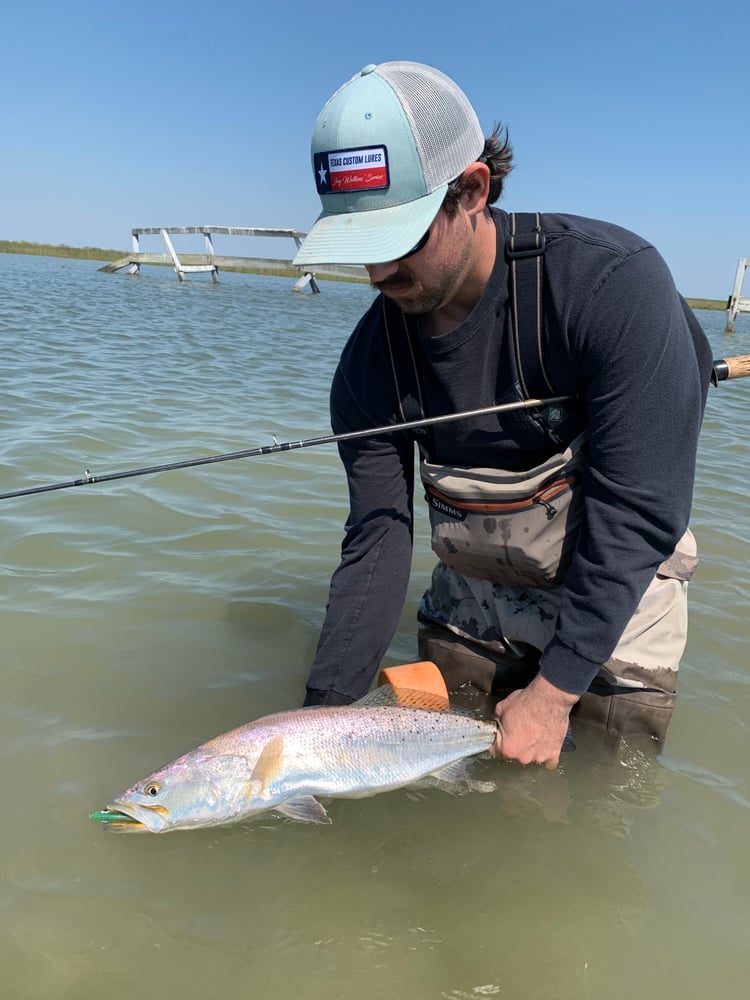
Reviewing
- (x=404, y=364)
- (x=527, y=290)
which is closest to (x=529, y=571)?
(x=404, y=364)

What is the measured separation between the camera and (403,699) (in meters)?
2.66

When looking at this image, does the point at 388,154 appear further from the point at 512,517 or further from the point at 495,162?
the point at 512,517

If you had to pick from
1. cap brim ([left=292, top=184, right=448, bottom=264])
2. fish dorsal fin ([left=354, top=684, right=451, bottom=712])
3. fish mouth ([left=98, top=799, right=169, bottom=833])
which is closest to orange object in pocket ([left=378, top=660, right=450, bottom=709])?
fish dorsal fin ([left=354, top=684, right=451, bottom=712])

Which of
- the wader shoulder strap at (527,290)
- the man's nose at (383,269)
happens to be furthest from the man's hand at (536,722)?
the man's nose at (383,269)

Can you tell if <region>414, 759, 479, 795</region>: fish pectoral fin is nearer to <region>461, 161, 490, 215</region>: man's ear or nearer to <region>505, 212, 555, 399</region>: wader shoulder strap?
<region>505, 212, 555, 399</region>: wader shoulder strap

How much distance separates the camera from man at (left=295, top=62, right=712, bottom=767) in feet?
7.46

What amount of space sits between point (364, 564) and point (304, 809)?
102 cm

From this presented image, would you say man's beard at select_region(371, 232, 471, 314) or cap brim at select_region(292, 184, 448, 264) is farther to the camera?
man's beard at select_region(371, 232, 471, 314)

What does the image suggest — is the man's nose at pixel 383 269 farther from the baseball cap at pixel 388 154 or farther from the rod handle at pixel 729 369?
the rod handle at pixel 729 369

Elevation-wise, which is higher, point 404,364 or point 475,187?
point 475,187

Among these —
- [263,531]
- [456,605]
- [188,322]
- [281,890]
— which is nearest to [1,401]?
[263,531]

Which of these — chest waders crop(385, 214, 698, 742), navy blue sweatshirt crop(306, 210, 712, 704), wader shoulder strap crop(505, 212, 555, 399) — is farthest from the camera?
chest waders crop(385, 214, 698, 742)

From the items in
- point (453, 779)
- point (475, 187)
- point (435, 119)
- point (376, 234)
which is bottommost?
point (453, 779)

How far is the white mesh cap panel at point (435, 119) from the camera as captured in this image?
7.24 ft
